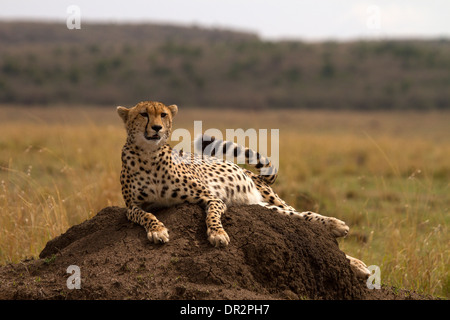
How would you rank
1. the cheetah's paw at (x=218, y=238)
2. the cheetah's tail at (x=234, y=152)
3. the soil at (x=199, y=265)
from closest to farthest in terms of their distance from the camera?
1. the soil at (x=199, y=265)
2. the cheetah's paw at (x=218, y=238)
3. the cheetah's tail at (x=234, y=152)

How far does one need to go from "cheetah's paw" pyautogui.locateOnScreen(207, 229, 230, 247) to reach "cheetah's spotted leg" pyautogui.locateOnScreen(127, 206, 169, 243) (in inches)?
9.6

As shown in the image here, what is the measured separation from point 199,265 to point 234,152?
1.47m

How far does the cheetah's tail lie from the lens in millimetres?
4656

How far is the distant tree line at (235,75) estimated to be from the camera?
33.8 m

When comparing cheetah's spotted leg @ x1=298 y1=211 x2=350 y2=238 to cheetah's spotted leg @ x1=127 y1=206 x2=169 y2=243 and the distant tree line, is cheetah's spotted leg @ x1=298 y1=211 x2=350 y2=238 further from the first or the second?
the distant tree line

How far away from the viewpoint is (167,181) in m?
3.77

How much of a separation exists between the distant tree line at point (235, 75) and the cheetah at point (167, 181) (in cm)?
2843

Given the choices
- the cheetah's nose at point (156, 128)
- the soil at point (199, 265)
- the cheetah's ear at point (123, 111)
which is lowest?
the soil at point (199, 265)

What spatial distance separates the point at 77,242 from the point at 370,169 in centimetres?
856

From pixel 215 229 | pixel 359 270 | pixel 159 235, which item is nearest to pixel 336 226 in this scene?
pixel 359 270

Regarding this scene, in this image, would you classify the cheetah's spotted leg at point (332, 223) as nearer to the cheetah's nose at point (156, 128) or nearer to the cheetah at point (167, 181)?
the cheetah at point (167, 181)

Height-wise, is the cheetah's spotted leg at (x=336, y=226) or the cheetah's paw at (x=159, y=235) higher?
the cheetah's paw at (x=159, y=235)

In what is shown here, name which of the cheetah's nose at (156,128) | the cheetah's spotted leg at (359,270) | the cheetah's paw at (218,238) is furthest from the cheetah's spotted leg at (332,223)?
the cheetah's nose at (156,128)

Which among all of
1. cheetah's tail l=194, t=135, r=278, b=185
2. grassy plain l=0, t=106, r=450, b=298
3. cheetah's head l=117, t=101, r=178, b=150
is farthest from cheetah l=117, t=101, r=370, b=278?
grassy plain l=0, t=106, r=450, b=298
